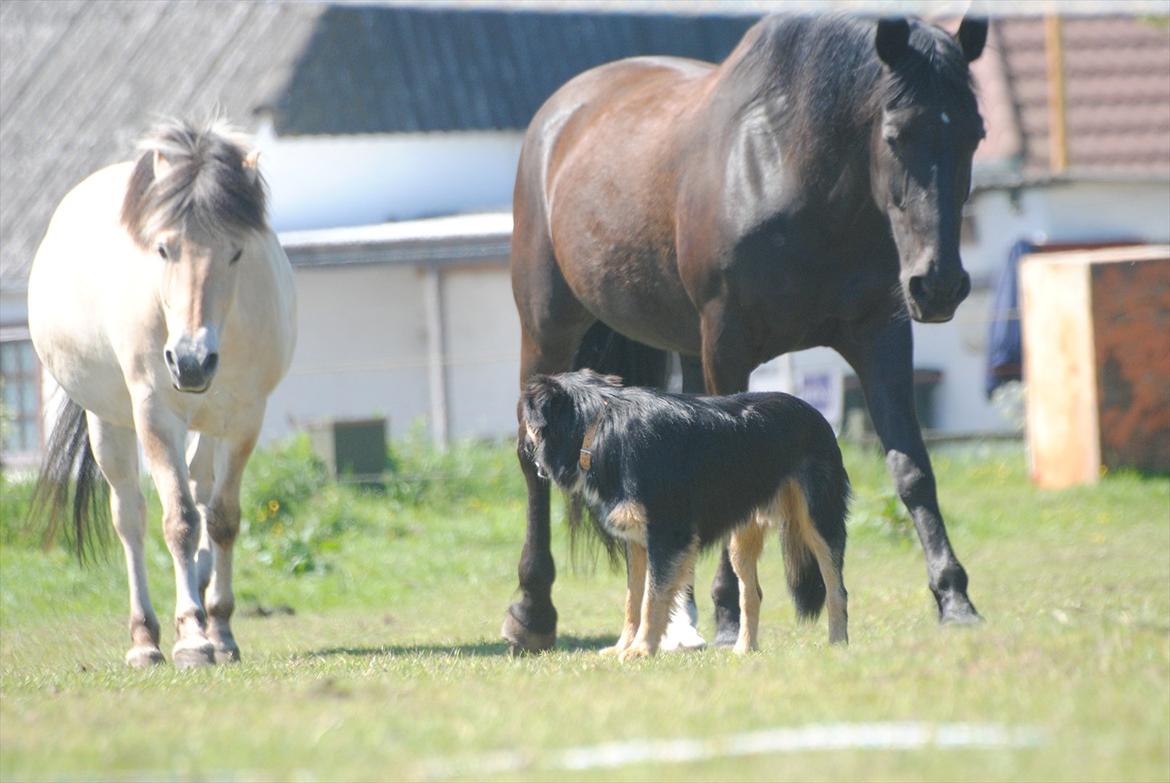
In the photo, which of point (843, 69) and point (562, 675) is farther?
point (843, 69)

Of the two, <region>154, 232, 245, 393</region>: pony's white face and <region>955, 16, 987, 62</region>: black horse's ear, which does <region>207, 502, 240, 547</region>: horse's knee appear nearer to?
<region>154, 232, 245, 393</region>: pony's white face

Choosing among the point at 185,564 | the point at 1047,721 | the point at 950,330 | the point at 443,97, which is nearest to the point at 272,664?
the point at 185,564

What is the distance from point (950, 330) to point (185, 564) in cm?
1396

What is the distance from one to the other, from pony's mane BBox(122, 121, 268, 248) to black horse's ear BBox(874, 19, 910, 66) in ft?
9.93

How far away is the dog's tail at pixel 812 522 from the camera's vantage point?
6.19 metres

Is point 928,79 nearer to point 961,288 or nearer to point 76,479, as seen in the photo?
point 961,288

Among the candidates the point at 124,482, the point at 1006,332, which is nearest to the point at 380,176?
the point at 1006,332

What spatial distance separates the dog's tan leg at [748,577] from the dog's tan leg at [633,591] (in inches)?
14.5

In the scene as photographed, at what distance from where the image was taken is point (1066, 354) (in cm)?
1348

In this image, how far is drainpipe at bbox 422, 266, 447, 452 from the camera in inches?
715

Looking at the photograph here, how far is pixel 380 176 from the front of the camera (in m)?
23.3

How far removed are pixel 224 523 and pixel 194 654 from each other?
3.39ft

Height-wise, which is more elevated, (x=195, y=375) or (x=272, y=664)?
(x=195, y=375)

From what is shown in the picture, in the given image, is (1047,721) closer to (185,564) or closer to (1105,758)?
(1105,758)
